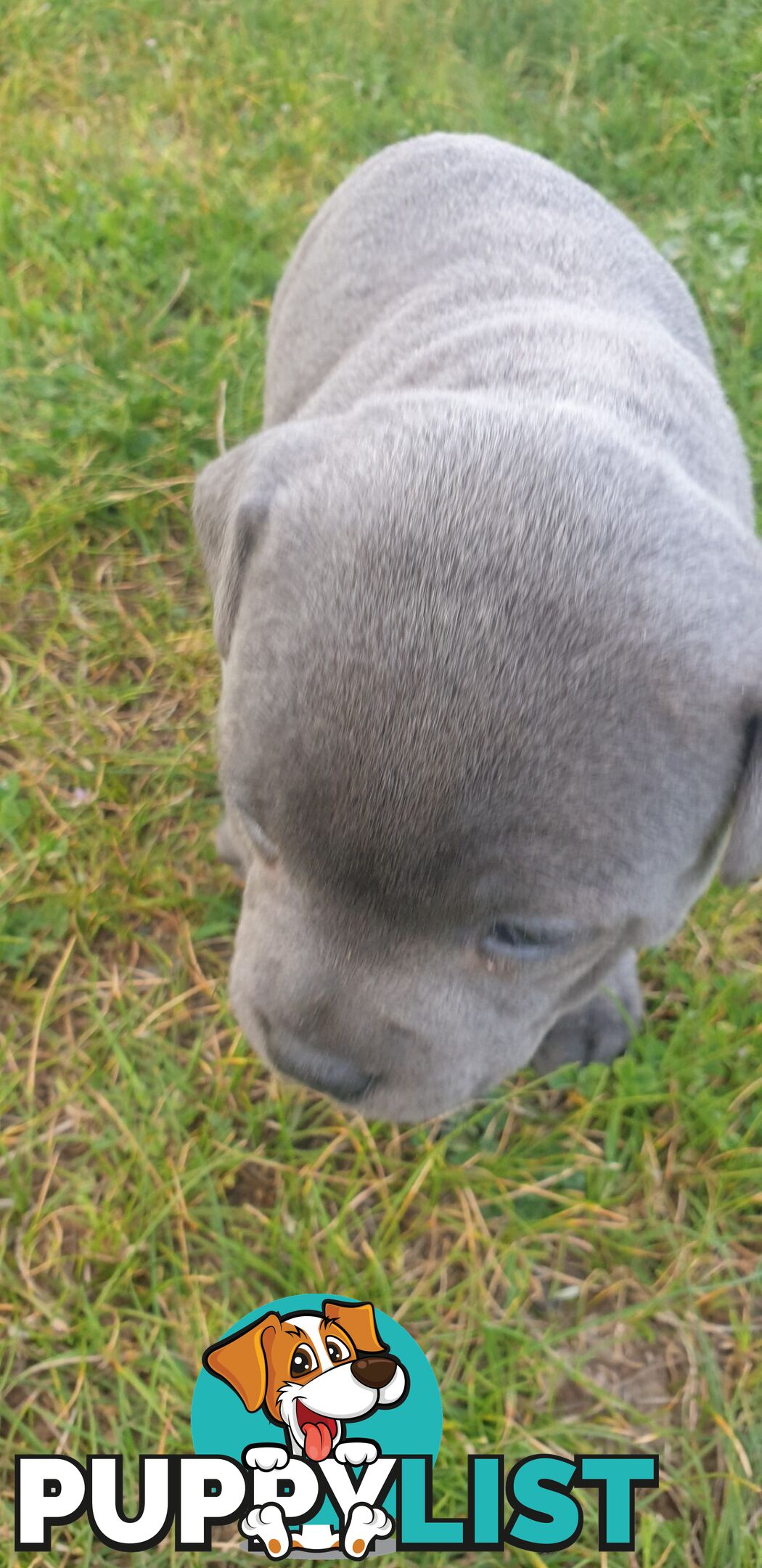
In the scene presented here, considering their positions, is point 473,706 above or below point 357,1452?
above

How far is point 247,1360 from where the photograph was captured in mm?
2504

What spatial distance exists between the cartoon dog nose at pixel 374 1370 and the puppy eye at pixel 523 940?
3.85 ft

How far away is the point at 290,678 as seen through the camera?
1.69 metres

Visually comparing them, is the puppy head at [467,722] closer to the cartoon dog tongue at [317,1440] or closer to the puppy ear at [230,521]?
the puppy ear at [230,521]

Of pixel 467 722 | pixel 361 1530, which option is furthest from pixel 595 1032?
pixel 467 722

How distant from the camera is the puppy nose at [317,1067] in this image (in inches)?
75.4

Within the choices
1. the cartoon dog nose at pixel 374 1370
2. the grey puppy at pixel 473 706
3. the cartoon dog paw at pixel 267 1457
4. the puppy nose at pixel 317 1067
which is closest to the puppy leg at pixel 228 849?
the grey puppy at pixel 473 706

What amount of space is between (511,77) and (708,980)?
4.60m

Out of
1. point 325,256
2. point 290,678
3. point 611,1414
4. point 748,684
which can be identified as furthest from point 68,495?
point 611,1414

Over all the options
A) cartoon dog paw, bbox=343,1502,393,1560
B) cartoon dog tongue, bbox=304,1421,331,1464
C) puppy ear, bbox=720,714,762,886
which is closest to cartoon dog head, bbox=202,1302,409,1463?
cartoon dog tongue, bbox=304,1421,331,1464

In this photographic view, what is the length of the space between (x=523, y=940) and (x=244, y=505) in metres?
0.88

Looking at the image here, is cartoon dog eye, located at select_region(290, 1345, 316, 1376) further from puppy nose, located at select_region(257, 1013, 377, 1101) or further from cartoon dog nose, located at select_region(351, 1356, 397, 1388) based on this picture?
puppy nose, located at select_region(257, 1013, 377, 1101)

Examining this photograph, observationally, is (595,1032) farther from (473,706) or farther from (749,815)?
(473,706)

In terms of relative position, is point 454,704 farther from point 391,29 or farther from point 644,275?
point 391,29
